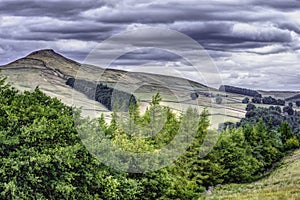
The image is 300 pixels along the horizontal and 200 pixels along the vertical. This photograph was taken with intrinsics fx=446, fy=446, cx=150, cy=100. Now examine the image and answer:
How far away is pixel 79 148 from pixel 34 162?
4.87 metres

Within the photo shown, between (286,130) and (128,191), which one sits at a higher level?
(128,191)

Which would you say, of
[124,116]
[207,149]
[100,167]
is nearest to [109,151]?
[100,167]

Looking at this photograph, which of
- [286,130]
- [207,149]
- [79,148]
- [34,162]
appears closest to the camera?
[34,162]

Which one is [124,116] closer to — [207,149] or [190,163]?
[190,163]

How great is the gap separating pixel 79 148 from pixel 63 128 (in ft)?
9.46

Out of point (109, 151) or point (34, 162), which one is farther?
point (109, 151)

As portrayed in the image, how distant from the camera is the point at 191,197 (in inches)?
2082

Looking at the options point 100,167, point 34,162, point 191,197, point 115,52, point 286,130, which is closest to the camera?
point 34,162

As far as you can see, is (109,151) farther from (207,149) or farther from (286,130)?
(286,130)

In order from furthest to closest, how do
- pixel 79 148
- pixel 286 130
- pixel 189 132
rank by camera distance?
pixel 286 130 → pixel 189 132 → pixel 79 148

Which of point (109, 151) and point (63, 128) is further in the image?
point (109, 151)

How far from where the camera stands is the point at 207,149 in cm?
6738

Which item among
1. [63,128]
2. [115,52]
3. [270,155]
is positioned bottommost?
[270,155]

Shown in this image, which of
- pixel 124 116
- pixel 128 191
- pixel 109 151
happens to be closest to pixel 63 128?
pixel 109 151
